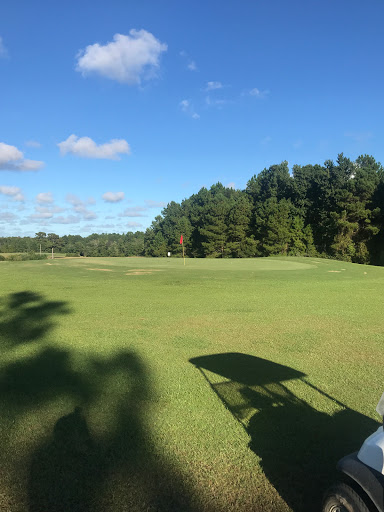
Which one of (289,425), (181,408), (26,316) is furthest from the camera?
(26,316)

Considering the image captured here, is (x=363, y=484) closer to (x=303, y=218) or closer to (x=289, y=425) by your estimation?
(x=289, y=425)

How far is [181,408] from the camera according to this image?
4.31 meters

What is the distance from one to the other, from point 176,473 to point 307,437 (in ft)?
4.87

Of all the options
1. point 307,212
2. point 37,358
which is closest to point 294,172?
point 307,212

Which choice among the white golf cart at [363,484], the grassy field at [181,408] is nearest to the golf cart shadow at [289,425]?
the grassy field at [181,408]

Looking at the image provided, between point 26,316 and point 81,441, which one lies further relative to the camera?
point 26,316

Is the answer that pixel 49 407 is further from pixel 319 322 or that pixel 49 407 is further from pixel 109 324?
pixel 319 322

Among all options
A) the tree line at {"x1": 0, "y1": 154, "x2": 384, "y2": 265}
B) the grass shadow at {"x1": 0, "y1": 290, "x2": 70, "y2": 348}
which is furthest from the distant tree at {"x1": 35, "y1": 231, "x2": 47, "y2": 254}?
the grass shadow at {"x1": 0, "y1": 290, "x2": 70, "y2": 348}

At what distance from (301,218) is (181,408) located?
215 ft

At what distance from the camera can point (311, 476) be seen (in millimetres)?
3049

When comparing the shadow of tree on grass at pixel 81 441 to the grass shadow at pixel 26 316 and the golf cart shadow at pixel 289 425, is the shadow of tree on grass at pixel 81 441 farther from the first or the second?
the grass shadow at pixel 26 316

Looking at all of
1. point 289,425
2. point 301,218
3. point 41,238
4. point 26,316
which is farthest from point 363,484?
point 41,238

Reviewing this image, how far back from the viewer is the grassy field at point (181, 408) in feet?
9.46

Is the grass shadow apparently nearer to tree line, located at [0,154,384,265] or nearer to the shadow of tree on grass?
the shadow of tree on grass
